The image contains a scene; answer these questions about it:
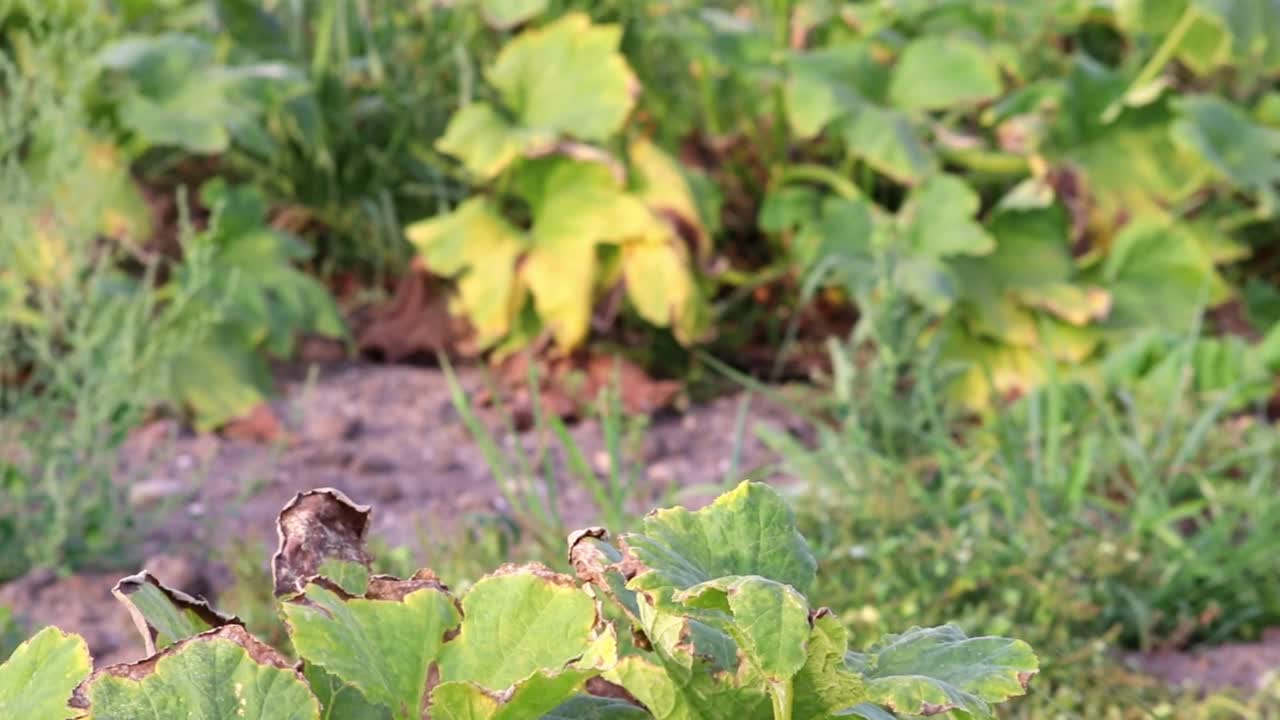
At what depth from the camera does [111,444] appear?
2812 mm

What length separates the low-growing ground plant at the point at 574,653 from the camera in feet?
2.36

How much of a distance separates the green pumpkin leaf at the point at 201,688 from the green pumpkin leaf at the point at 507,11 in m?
2.93

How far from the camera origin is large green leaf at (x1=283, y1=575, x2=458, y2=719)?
2.48ft

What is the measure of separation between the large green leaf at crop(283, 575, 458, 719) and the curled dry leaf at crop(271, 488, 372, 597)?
104mm

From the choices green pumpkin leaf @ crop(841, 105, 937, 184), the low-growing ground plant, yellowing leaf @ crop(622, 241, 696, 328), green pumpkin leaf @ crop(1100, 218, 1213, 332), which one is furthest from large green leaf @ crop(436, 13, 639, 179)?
the low-growing ground plant

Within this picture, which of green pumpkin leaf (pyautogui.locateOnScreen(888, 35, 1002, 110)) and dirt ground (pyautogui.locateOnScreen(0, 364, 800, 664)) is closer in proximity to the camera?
dirt ground (pyautogui.locateOnScreen(0, 364, 800, 664))

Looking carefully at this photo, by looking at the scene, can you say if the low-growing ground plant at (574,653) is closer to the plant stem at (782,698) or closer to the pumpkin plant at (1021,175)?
the plant stem at (782,698)

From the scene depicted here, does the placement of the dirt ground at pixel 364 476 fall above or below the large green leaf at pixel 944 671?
below

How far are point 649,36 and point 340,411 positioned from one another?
117 centimetres

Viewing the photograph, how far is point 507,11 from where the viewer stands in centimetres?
355

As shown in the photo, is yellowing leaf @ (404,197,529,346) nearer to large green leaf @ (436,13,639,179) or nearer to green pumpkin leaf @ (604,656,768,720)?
large green leaf @ (436,13,639,179)

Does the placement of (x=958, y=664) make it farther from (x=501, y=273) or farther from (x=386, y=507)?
(x=501, y=273)

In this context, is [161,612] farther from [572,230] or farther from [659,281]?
[572,230]

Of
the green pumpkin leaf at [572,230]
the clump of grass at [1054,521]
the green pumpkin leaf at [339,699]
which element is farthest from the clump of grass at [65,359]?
the green pumpkin leaf at [339,699]
